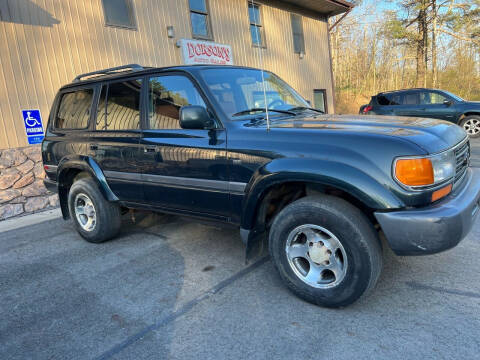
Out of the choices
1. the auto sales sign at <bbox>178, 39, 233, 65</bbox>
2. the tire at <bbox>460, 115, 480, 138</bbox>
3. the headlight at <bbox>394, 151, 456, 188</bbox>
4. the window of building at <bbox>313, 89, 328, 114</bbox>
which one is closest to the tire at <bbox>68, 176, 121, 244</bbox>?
the headlight at <bbox>394, 151, 456, 188</bbox>

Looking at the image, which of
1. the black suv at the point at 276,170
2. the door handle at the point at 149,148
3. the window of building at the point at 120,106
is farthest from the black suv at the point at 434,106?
the door handle at the point at 149,148

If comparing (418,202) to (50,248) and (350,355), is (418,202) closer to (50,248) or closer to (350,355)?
(350,355)

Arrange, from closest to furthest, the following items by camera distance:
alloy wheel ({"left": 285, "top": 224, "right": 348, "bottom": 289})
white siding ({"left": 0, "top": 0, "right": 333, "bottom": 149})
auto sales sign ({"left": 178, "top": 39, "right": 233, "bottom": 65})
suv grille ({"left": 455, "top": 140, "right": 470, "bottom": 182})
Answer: alloy wheel ({"left": 285, "top": 224, "right": 348, "bottom": 289})
suv grille ({"left": 455, "top": 140, "right": 470, "bottom": 182})
white siding ({"left": 0, "top": 0, "right": 333, "bottom": 149})
auto sales sign ({"left": 178, "top": 39, "right": 233, "bottom": 65})

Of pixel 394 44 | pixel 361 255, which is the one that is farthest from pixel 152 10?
pixel 394 44

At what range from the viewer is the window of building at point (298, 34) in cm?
1414

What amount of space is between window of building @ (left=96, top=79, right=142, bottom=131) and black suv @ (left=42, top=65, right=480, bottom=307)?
0.05ft

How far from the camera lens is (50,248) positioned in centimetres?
439

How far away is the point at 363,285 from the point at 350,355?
48cm

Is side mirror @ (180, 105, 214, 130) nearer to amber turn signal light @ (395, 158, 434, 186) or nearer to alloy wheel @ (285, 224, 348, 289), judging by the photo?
alloy wheel @ (285, 224, 348, 289)

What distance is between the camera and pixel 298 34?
47.2 feet

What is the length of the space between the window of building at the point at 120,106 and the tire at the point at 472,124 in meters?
10.3

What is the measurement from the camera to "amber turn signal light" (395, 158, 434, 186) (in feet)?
7.24

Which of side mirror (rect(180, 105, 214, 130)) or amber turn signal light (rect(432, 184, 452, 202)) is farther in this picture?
side mirror (rect(180, 105, 214, 130))

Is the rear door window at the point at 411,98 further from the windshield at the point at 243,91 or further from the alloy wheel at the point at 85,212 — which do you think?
the alloy wheel at the point at 85,212
